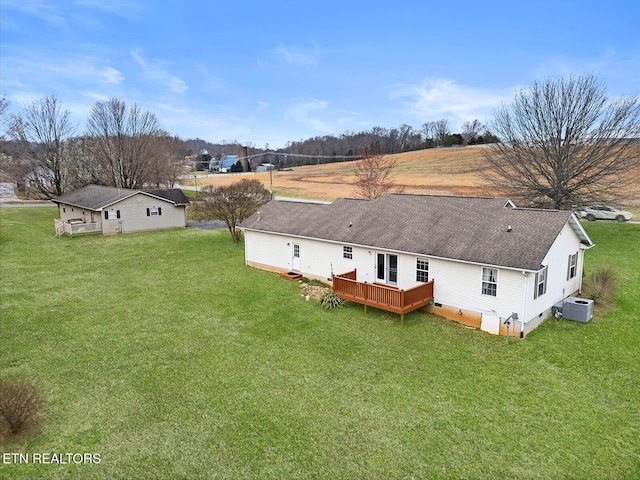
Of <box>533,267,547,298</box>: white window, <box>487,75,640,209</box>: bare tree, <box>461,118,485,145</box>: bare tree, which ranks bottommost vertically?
<box>533,267,547,298</box>: white window

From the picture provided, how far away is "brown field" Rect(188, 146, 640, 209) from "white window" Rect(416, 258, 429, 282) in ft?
98.7

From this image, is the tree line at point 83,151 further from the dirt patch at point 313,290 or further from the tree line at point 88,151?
the dirt patch at point 313,290

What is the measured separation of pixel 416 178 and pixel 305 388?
215 feet

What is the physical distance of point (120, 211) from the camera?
33.0 metres

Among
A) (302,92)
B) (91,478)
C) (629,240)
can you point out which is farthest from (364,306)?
(302,92)

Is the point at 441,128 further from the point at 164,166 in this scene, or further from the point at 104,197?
the point at 104,197

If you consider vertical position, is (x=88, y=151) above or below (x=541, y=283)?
above

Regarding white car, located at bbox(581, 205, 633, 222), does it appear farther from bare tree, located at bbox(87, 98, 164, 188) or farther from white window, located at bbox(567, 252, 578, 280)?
bare tree, located at bbox(87, 98, 164, 188)

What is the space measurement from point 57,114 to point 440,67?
45.7m

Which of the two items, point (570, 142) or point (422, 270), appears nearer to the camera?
point (422, 270)

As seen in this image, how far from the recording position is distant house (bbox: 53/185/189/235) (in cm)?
3234

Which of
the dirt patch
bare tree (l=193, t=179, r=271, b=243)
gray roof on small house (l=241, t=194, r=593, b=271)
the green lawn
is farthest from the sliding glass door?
bare tree (l=193, t=179, r=271, b=243)

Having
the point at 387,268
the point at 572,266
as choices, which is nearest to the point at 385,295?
the point at 387,268

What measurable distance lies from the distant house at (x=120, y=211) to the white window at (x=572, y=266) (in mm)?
30824
